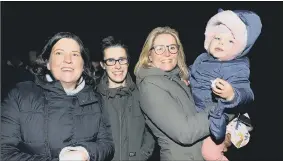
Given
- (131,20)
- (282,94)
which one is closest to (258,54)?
(282,94)

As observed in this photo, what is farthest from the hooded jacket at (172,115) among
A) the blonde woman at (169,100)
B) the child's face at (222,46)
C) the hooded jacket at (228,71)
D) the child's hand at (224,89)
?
the child's face at (222,46)

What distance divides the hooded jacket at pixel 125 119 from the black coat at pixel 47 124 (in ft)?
1.04

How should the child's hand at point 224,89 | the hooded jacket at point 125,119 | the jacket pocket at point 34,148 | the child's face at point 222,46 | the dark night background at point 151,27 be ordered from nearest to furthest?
the child's hand at point 224,89
the jacket pocket at point 34,148
the child's face at point 222,46
the hooded jacket at point 125,119
the dark night background at point 151,27

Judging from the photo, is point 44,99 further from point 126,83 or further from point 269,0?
point 269,0

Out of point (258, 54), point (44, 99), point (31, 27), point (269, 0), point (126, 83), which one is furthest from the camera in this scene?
point (31, 27)

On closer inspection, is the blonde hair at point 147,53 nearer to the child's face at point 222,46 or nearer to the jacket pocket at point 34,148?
the child's face at point 222,46

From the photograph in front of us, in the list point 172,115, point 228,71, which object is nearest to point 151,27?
point 228,71

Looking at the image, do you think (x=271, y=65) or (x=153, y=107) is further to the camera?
(x=271, y=65)

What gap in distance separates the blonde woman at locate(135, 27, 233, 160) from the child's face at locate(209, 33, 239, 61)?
41 cm

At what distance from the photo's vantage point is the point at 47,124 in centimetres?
233

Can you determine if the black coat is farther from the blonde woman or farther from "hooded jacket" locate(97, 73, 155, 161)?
the blonde woman

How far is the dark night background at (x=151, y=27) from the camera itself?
7.05m

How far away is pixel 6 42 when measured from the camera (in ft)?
25.8

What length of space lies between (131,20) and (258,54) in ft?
10.9
